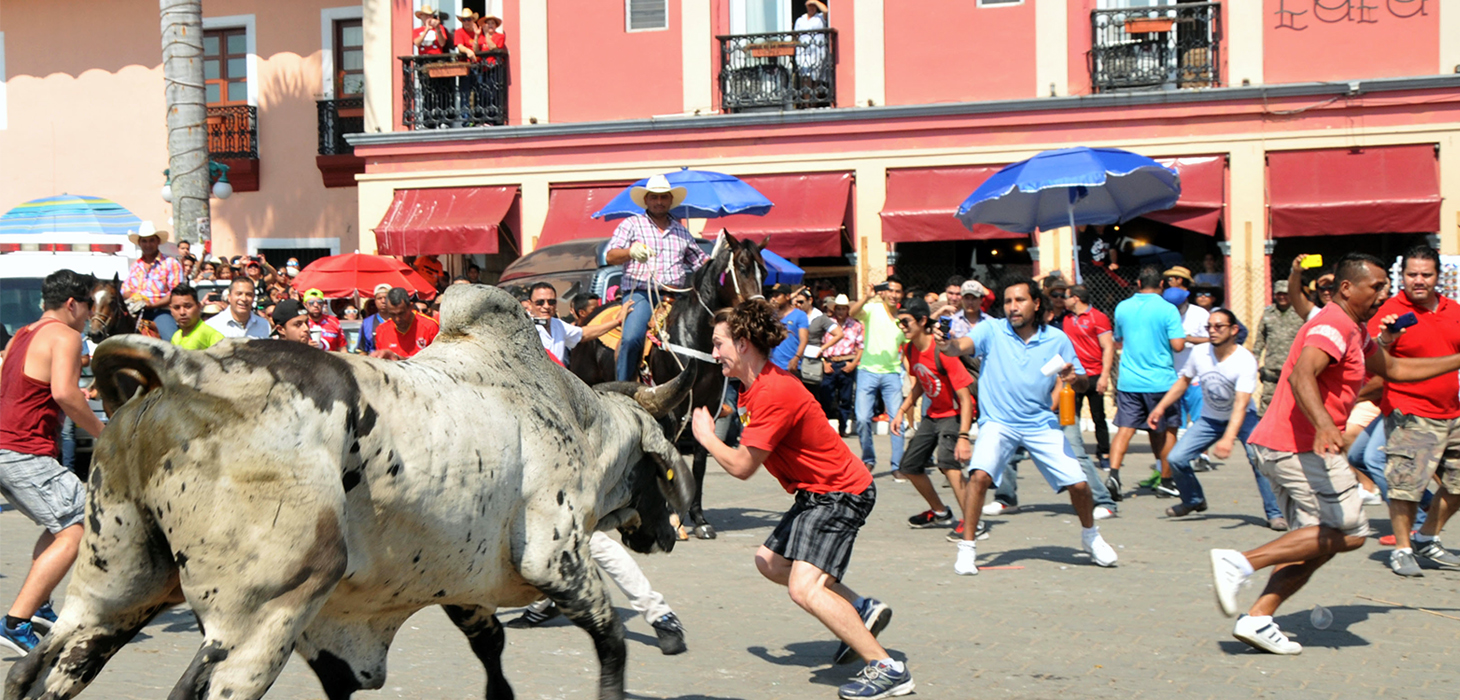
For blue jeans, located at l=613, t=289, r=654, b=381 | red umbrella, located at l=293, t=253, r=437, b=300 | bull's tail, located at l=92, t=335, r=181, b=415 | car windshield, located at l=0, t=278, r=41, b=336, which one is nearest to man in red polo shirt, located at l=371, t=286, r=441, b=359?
blue jeans, located at l=613, t=289, r=654, b=381

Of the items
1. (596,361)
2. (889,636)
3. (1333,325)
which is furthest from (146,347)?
(596,361)

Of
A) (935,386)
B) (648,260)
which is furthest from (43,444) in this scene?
(935,386)

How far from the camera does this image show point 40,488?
6.26 metres

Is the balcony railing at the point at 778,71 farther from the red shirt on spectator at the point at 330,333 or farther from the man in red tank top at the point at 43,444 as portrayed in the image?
the man in red tank top at the point at 43,444

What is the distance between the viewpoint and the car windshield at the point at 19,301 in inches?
651

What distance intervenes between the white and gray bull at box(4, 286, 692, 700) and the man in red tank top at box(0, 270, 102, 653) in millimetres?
2591

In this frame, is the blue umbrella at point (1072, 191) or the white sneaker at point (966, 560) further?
the blue umbrella at point (1072, 191)

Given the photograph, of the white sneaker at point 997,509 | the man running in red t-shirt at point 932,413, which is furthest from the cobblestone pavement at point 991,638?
the white sneaker at point 997,509

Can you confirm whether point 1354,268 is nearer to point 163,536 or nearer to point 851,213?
point 163,536

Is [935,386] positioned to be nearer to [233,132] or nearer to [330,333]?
[330,333]

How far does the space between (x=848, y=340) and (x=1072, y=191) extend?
3.01 metres

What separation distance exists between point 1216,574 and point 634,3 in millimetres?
16149

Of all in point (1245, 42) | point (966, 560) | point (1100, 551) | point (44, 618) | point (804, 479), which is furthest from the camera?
point (1245, 42)

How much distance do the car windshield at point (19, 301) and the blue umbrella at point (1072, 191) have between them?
432 inches
